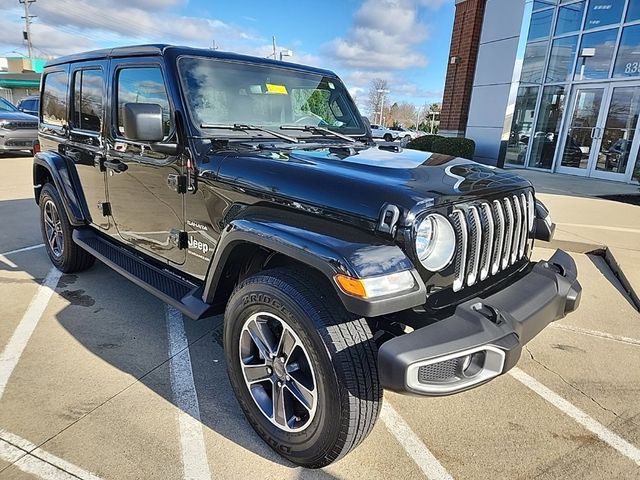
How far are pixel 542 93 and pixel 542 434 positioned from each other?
503 inches

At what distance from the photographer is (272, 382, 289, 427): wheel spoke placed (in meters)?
2.20

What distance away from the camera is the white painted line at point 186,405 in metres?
2.13

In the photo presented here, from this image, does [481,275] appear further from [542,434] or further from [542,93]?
[542,93]

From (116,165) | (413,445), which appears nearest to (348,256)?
(413,445)

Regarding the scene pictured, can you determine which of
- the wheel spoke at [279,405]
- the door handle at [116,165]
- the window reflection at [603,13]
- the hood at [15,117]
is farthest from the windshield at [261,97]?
the hood at [15,117]

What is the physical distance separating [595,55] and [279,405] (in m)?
13.2

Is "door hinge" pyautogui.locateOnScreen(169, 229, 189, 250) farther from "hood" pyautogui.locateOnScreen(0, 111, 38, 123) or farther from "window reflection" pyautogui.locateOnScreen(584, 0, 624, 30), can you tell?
"window reflection" pyautogui.locateOnScreen(584, 0, 624, 30)

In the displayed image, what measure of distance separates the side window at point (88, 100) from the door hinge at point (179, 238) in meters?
1.27

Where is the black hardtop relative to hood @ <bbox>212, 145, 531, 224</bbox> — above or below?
above

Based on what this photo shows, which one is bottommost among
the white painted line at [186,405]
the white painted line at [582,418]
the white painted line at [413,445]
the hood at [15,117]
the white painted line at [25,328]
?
the white painted line at [25,328]

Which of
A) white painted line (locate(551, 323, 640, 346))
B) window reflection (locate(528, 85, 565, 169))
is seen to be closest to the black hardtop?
white painted line (locate(551, 323, 640, 346))

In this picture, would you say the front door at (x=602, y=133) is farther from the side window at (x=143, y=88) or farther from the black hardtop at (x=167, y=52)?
the side window at (x=143, y=88)

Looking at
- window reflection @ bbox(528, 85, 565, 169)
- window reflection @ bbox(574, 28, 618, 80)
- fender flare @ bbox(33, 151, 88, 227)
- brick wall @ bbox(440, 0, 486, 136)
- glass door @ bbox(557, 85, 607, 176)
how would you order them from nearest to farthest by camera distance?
fender flare @ bbox(33, 151, 88, 227) → window reflection @ bbox(574, 28, 618, 80) → glass door @ bbox(557, 85, 607, 176) → window reflection @ bbox(528, 85, 565, 169) → brick wall @ bbox(440, 0, 486, 136)

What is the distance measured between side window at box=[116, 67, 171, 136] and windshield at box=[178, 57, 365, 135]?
0.58ft
